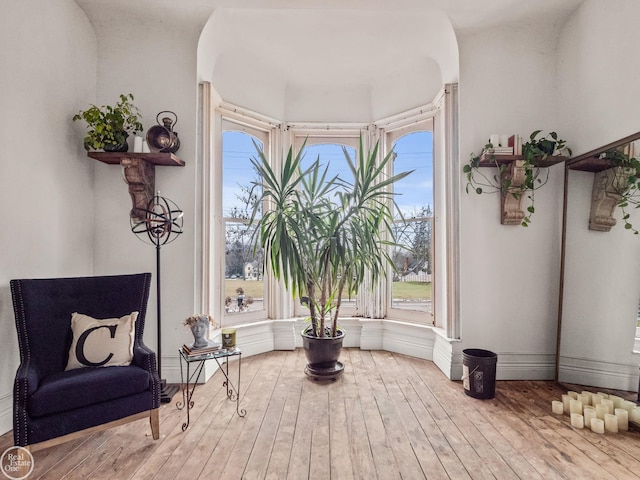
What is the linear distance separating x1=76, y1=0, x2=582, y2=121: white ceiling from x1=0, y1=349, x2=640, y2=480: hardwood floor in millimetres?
2831

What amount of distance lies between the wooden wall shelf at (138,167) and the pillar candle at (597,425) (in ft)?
11.0

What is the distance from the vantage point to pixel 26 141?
2.38 m

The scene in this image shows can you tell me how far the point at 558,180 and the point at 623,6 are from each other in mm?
1291

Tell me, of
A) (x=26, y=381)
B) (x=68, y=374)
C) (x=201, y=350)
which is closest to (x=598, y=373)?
(x=201, y=350)

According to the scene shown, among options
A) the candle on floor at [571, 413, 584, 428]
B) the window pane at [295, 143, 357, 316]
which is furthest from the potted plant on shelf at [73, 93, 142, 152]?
the candle on floor at [571, 413, 584, 428]

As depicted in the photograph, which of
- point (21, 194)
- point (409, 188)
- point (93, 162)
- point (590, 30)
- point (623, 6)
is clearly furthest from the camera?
point (409, 188)

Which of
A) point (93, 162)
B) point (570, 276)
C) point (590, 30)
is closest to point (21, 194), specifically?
point (93, 162)

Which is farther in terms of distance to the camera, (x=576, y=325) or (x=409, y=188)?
(x=409, y=188)

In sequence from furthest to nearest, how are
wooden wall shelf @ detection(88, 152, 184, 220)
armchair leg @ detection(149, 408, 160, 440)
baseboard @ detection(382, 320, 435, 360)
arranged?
baseboard @ detection(382, 320, 435, 360) < wooden wall shelf @ detection(88, 152, 184, 220) < armchair leg @ detection(149, 408, 160, 440)

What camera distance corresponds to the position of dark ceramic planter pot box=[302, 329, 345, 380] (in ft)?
10.1

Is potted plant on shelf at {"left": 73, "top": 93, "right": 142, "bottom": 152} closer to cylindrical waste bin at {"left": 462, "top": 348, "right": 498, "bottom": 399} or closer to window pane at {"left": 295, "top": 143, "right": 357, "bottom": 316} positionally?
window pane at {"left": 295, "top": 143, "right": 357, "bottom": 316}

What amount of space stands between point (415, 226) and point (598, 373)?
1.97 meters

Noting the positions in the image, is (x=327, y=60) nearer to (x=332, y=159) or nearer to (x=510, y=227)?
(x=332, y=159)

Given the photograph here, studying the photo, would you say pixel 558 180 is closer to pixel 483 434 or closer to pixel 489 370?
pixel 489 370
